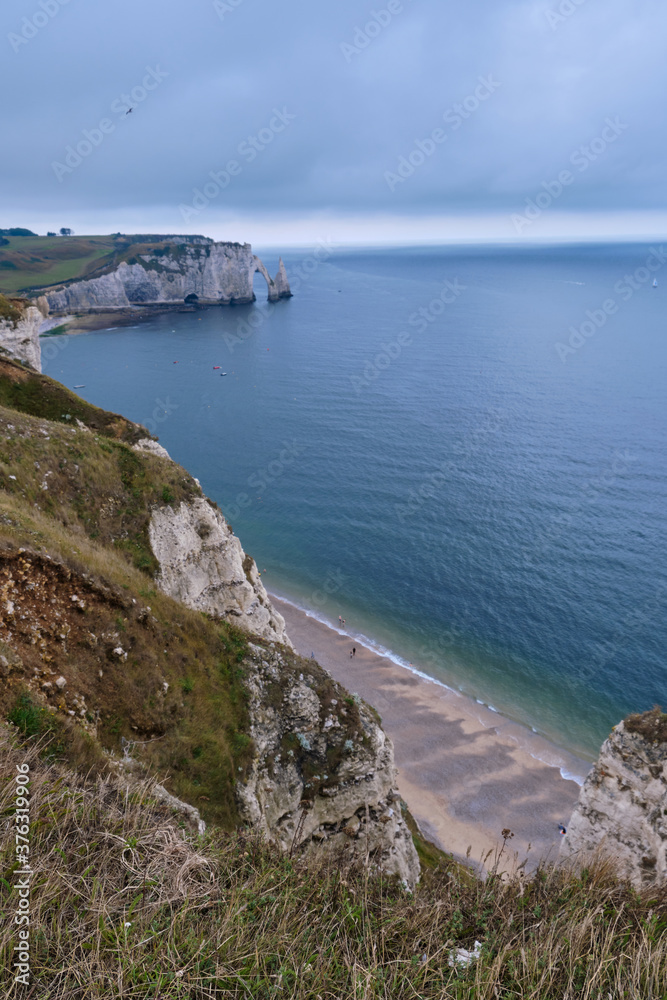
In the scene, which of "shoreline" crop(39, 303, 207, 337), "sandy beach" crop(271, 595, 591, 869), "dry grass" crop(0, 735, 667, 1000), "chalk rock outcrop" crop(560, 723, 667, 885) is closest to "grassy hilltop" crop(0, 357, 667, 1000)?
"dry grass" crop(0, 735, 667, 1000)

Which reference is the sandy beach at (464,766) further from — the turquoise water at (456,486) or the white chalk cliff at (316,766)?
the white chalk cliff at (316,766)

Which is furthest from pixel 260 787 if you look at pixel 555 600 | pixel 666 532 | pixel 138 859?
pixel 666 532

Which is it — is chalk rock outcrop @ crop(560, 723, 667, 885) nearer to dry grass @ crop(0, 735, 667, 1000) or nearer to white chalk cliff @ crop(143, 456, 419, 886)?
Result: white chalk cliff @ crop(143, 456, 419, 886)

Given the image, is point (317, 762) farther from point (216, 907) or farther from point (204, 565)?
point (216, 907)

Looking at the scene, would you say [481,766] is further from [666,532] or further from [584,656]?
[666,532]

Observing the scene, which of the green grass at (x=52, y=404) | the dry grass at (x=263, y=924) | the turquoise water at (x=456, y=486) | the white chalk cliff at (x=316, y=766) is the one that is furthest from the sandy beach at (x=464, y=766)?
the dry grass at (x=263, y=924)

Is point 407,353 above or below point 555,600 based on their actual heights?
above
